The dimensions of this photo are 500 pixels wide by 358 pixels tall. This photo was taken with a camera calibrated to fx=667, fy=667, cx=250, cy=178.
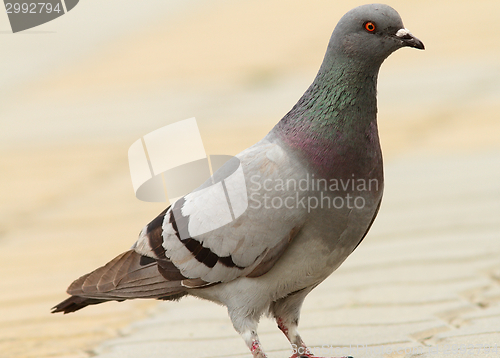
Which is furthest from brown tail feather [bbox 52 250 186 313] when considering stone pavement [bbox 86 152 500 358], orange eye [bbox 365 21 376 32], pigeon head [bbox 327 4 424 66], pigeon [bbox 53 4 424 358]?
orange eye [bbox 365 21 376 32]

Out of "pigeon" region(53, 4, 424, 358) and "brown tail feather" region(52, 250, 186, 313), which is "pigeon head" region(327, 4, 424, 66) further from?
"brown tail feather" region(52, 250, 186, 313)

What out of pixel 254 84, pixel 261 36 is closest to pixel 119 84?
pixel 254 84

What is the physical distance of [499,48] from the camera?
46.6 ft

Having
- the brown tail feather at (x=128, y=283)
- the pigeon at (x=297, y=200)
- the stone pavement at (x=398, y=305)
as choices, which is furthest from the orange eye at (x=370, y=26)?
the stone pavement at (x=398, y=305)

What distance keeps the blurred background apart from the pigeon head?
2.93 meters

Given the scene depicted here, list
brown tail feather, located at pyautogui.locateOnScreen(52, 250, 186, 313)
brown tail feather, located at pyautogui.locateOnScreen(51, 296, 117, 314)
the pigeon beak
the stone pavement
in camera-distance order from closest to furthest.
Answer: the pigeon beak
brown tail feather, located at pyautogui.locateOnScreen(52, 250, 186, 313)
brown tail feather, located at pyautogui.locateOnScreen(51, 296, 117, 314)
the stone pavement

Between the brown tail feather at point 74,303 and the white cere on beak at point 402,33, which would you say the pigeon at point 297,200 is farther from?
the brown tail feather at point 74,303

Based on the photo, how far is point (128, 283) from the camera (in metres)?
4.10

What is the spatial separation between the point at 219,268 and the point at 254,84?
31.6 feet

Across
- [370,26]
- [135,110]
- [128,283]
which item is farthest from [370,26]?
[135,110]

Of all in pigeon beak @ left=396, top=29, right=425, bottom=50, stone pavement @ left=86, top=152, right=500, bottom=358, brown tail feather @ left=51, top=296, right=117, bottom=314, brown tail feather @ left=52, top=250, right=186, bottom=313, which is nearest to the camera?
pigeon beak @ left=396, top=29, right=425, bottom=50

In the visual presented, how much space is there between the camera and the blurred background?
21.5ft

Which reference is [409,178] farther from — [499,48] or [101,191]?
[499,48]

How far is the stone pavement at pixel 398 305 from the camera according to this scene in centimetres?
464
